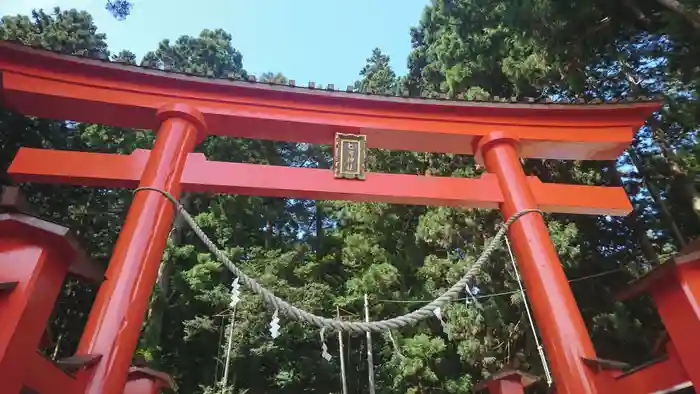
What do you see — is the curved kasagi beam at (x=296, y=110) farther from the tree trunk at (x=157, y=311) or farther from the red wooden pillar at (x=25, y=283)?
the tree trunk at (x=157, y=311)

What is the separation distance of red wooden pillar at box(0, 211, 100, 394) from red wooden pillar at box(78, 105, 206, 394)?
1.87ft

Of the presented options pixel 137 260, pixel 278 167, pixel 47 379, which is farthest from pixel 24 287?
pixel 278 167

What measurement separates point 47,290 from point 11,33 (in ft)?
42.0

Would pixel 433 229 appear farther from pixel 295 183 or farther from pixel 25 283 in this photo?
pixel 25 283

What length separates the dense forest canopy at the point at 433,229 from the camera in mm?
8031

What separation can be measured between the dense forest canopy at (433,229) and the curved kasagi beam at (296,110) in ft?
1.14

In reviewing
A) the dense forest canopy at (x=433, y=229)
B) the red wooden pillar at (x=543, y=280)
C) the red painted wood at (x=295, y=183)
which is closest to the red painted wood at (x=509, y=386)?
the red wooden pillar at (x=543, y=280)

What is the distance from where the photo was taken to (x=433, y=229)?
10969mm

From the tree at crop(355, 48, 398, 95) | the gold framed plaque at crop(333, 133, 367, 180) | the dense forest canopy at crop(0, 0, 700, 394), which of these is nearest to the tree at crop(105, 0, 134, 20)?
the dense forest canopy at crop(0, 0, 700, 394)

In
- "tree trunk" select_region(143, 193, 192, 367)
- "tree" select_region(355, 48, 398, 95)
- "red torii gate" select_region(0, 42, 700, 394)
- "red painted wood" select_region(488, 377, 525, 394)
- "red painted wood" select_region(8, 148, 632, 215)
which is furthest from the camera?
"tree" select_region(355, 48, 398, 95)

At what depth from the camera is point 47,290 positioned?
8.44ft

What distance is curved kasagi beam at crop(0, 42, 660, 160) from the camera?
4.42 m

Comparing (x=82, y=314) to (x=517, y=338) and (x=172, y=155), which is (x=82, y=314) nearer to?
(x=172, y=155)

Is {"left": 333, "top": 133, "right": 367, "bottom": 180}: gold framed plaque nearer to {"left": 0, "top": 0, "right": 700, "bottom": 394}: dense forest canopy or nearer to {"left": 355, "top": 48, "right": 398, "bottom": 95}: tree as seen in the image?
{"left": 0, "top": 0, "right": 700, "bottom": 394}: dense forest canopy
